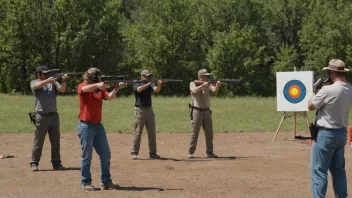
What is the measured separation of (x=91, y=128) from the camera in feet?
31.7

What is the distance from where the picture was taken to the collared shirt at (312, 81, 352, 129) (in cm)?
774

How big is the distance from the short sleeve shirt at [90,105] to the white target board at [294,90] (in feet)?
28.9

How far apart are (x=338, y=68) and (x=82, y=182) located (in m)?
4.46

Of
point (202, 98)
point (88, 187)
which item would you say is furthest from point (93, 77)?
point (202, 98)

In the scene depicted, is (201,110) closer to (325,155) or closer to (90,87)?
(90,87)

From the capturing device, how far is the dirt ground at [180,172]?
31.8 ft

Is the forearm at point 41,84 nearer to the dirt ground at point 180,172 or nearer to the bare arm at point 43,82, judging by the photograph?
the bare arm at point 43,82

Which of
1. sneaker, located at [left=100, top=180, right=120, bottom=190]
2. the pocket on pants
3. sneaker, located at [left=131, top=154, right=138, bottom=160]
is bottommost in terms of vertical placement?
sneaker, located at [left=131, top=154, right=138, bottom=160]

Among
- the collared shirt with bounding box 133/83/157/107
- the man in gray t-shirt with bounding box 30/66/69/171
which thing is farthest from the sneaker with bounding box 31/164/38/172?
the collared shirt with bounding box 133/83/157/107

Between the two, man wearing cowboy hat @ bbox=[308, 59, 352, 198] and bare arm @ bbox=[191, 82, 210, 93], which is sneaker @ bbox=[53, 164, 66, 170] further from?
man wearing cowboy hat @ bbox=[308, 59, 352, 198]

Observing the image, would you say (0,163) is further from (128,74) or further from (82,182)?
(128,74)

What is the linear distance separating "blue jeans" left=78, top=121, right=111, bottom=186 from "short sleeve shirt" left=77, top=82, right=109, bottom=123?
112 mm

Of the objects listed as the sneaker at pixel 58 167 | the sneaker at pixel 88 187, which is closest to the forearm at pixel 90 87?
the sneaker at pixel 88 187

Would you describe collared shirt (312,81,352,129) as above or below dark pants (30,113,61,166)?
above
